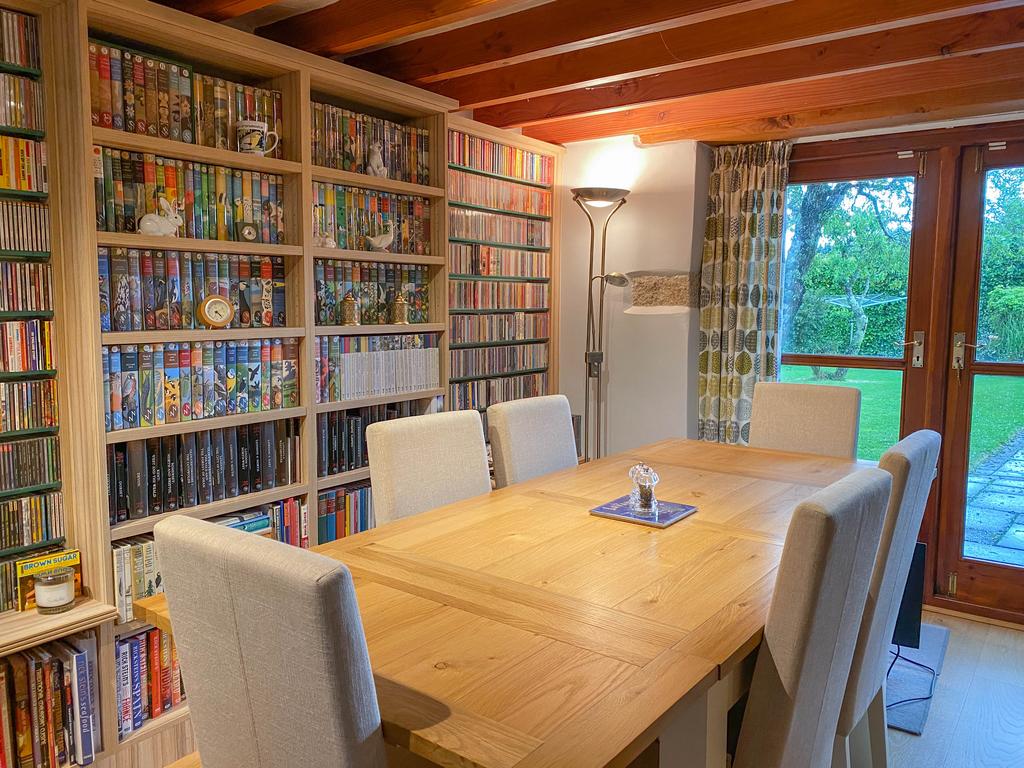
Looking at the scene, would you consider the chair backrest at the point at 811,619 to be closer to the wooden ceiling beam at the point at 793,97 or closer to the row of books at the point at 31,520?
the row of books at the point at 31,520

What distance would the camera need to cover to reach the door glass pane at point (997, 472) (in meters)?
3.65

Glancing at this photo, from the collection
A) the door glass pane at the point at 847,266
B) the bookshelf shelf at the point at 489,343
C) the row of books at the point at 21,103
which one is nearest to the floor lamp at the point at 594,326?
the bookshelf shelf at the point at 489,343

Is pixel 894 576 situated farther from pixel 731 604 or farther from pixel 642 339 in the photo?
pixel 642 339

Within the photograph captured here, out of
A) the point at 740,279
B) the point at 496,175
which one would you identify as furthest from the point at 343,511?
the point at 740,279

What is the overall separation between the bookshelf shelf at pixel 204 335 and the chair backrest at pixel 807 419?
1881 mm

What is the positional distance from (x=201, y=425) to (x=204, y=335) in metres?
0.29

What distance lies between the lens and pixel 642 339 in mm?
4301

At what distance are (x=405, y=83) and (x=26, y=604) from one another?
92.8 inches

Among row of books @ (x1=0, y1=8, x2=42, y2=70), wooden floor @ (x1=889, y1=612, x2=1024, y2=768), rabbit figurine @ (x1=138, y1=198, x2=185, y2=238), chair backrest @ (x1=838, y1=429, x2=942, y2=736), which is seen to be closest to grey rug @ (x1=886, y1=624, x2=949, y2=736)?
wooden floor @ (x1=889, y1=612, x2=1024, y2=768)

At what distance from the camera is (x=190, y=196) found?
8.61ft

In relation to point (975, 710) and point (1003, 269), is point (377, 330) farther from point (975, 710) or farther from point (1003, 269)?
point (1003, 269)

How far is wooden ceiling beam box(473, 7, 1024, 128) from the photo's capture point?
273 centimetres

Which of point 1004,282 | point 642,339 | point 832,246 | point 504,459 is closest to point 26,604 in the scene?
point 504,459

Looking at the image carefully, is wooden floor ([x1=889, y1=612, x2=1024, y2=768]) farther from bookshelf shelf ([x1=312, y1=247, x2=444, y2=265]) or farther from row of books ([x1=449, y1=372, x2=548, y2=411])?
bookshelf shelf ([x1=312, y1=247, x2=444, y2=265])
